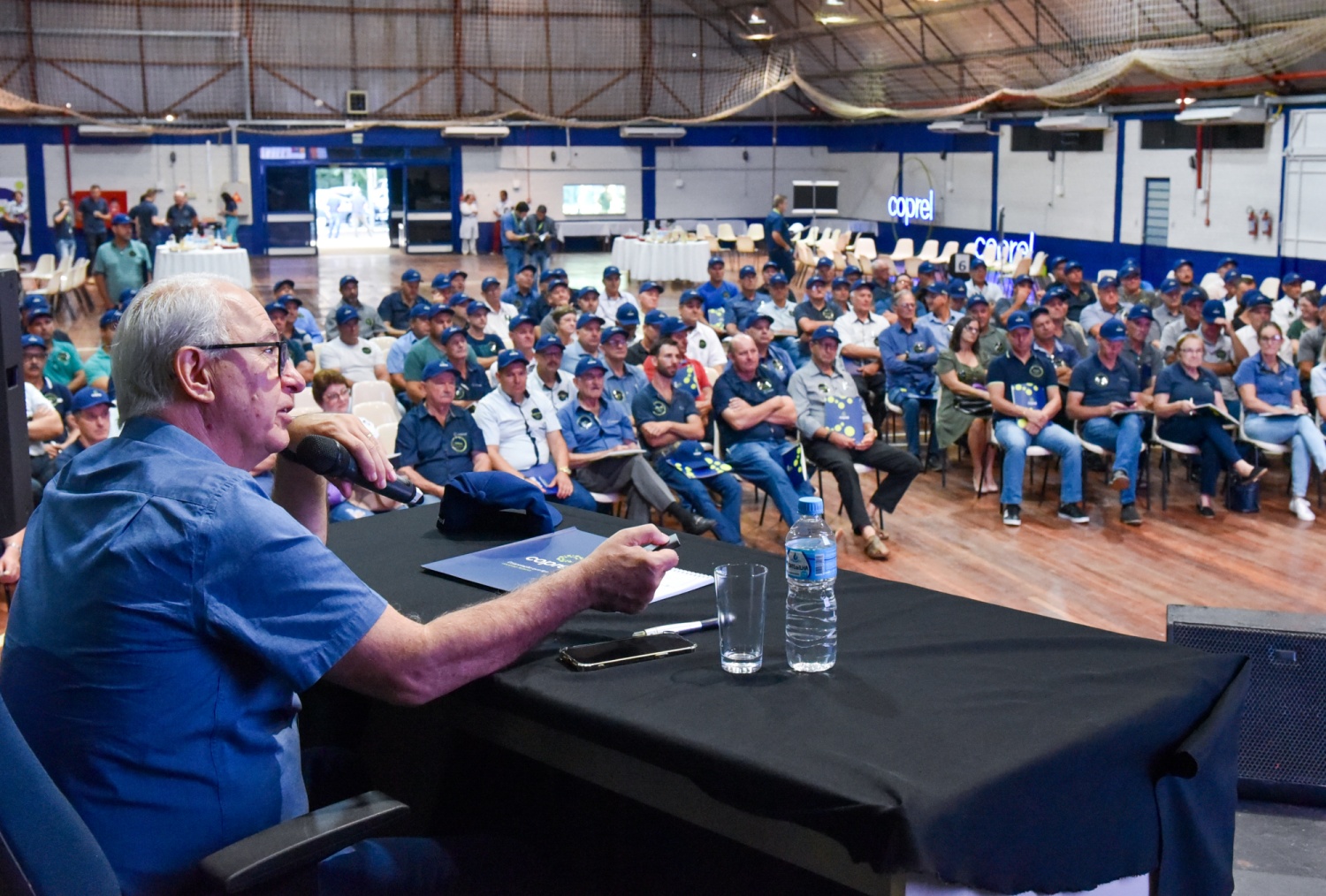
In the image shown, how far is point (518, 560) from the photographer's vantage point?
104 inches

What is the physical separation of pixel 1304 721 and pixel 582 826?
6.90ft

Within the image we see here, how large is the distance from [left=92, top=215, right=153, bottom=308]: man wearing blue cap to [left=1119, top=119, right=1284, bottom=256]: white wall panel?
528 inches

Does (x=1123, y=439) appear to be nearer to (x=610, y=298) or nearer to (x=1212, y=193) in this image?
(x=610, y=298)

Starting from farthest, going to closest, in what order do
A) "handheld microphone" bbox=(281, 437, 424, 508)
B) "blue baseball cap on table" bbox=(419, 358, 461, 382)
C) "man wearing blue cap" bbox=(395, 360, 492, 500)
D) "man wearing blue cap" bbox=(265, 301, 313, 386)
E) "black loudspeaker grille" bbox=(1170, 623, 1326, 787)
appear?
"man wearing blue cap" bbox=(265, 301, 313, 386) → "blue baseball cap on table" bbox=(419, 358, 461, 382) → "man wearing blue cap" bbox=(395, 360, 492, 500) → "black loudspeaker grille" bbox=(1170, 623, 1326, 787) → "handheld microphone" bbox=(281, 437, 424, 508)

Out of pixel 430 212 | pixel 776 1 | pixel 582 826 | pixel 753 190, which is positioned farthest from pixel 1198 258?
pixel 582 826

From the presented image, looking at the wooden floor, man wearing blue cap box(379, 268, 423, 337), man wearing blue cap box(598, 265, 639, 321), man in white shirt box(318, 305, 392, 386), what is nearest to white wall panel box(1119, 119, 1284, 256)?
the wooden floor

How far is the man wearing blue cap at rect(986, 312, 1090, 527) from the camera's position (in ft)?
24.8

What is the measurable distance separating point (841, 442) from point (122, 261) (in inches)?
404

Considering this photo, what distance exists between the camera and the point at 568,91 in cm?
2556

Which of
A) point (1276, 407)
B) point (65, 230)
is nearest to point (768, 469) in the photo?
point (1276, 407)

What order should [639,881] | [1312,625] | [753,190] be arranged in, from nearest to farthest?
[639,881] → [1312,625] → [753,190]

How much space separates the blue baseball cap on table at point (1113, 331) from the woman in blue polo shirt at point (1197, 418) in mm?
357

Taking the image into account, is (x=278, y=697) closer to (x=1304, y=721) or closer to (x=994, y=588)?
(x=1304, y=721)

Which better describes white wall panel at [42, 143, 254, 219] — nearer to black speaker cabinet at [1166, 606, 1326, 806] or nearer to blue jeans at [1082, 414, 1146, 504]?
blue jeans at [1082, 414, 1146, 504]
